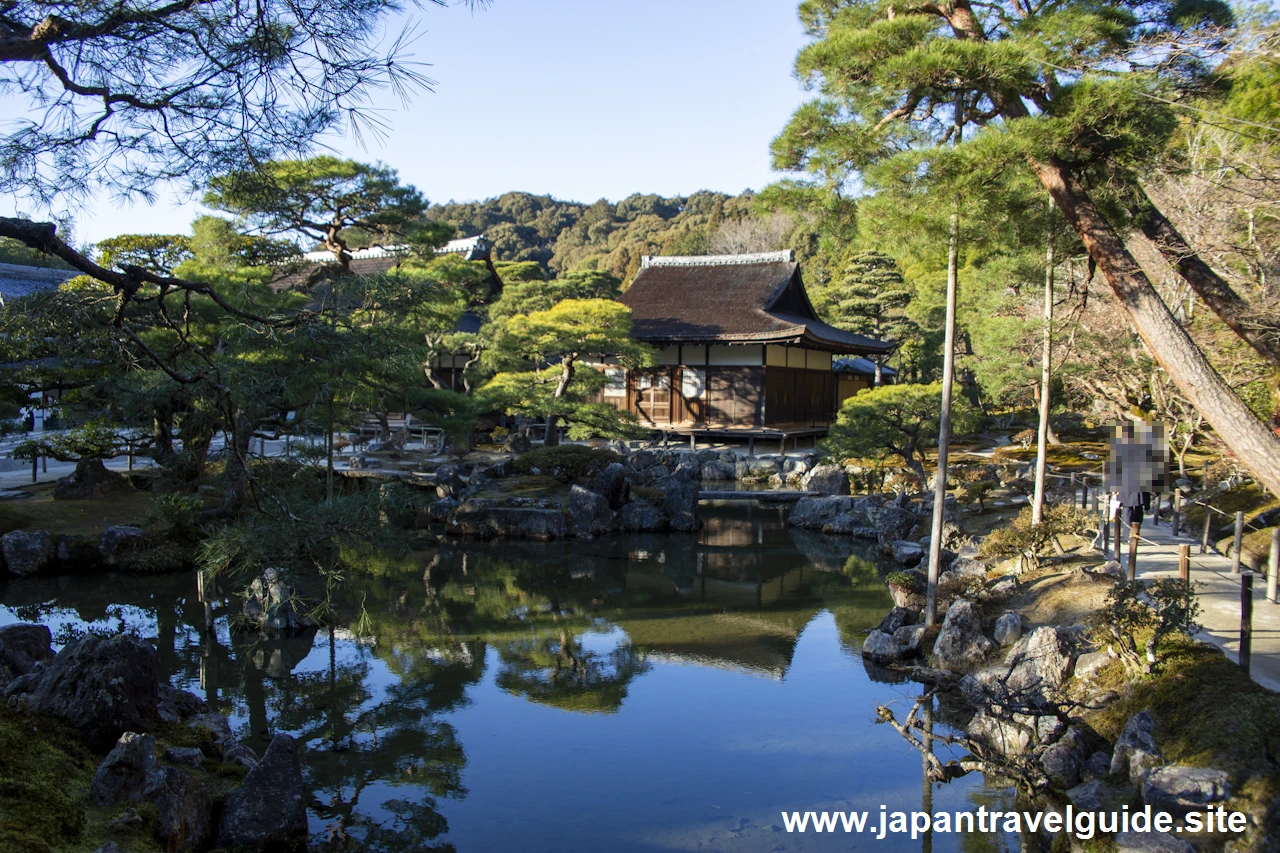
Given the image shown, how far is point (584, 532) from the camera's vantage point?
12625 mm

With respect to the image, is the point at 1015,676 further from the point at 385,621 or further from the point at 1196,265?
the point at 385,621

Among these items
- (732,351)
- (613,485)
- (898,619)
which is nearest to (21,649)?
(898,619)

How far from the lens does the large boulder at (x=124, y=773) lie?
11.7 ft

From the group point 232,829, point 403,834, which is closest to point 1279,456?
point 403,834

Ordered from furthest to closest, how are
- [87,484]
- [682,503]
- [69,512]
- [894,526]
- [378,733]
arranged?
[682,503], [894,526], [87,484], [69,512], [378,733]

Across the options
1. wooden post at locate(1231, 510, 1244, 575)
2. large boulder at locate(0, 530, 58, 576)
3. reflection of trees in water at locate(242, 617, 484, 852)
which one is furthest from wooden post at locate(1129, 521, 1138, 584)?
large boulder at locate(0, 530, 58, 576)

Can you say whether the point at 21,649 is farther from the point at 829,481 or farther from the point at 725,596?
the point at 829,481

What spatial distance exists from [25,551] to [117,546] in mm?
916

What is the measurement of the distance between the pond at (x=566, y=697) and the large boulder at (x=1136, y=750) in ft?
2.26

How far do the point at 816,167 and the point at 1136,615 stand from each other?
3.71 metres

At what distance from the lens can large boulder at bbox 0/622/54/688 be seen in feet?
16.1

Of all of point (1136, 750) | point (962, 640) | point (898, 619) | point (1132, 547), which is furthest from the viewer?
point (898, 619)

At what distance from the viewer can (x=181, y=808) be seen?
3.71 meters

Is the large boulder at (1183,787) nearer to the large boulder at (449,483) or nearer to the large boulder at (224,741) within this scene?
the large boulder at (224,741)
